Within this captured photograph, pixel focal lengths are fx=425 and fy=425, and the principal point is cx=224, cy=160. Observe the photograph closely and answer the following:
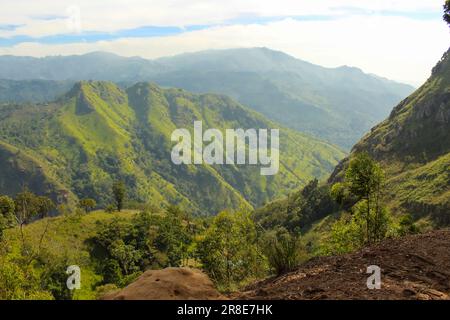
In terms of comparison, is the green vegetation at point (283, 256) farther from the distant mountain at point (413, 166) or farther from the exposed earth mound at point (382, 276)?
the distant mountain at point (413, 166)

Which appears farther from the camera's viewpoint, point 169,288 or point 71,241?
point 71,241

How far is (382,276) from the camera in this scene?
1595cm

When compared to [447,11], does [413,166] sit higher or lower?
lower

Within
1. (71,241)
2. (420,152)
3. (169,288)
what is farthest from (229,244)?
(420,152)

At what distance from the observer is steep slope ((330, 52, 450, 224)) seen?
120 metres

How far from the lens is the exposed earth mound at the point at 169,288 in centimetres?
1367

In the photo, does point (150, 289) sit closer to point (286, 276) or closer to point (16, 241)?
point (286, 276)

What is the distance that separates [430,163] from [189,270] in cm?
14772

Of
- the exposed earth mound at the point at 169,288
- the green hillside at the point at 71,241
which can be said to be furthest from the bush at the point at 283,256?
the green hillside at the point at 71,241

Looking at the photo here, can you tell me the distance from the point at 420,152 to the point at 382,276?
6293 inches

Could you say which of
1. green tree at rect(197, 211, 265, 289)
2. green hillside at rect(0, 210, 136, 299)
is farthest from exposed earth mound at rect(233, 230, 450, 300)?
green hillside at rect(0, 210, 136, 299)

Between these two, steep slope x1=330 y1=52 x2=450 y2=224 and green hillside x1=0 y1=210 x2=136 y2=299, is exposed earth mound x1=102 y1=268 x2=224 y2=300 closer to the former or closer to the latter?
green hillside x1=0 y1=210 x2=136 y2=299

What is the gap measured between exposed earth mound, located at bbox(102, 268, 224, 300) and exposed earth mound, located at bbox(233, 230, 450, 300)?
144 cm

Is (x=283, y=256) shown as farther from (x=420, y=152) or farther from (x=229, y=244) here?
(x=420, y=152)
